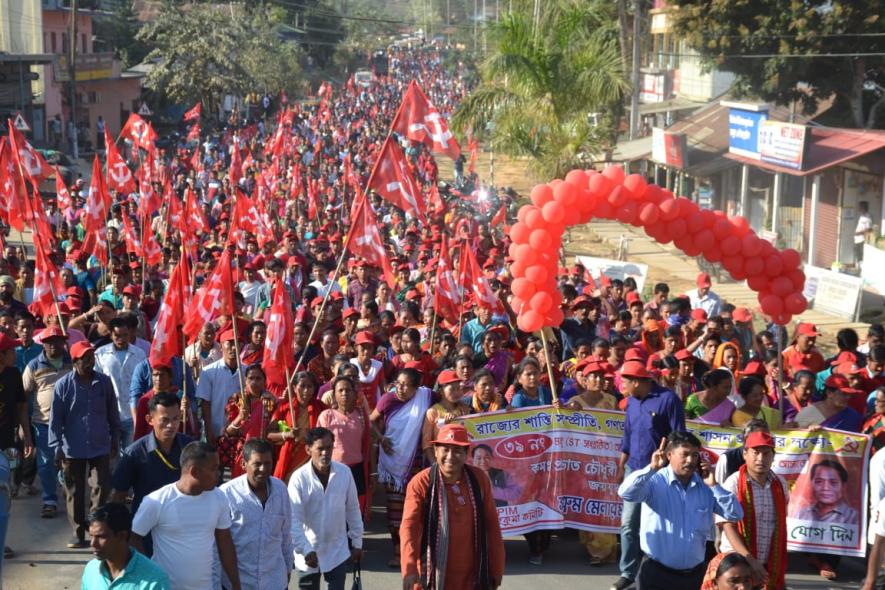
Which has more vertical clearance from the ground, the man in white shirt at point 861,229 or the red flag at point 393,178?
the red flag at point 393,178

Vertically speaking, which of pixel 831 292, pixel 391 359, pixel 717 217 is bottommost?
pixel 831 292

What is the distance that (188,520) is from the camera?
5.55m

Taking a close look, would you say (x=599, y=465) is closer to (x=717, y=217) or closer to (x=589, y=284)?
(x=717, y=217)

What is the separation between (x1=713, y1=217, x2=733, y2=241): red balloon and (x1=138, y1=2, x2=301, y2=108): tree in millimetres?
44851

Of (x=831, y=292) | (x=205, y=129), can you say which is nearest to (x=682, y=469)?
(x=831, y=292)

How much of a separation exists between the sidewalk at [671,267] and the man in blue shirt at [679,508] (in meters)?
12.9

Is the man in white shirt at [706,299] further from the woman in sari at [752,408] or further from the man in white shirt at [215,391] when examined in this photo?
the man in white shirt at [215,391]

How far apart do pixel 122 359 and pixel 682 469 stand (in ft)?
16.3

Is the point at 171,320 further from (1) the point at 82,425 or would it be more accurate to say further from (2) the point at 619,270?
(2) the point at 619,270

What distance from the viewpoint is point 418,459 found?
8688 millimetres

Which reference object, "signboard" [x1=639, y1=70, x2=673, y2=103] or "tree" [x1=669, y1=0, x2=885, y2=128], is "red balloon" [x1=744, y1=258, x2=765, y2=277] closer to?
"tree" [x1=669, y1=0, x2=885, y2=128]

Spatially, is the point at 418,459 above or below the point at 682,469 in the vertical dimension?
below

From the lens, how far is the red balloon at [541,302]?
8812mm

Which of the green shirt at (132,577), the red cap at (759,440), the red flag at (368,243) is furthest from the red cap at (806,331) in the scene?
the green shirt at (132,577)
